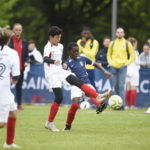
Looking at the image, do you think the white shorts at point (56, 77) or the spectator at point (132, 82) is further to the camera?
the spectator at point (132, 82)

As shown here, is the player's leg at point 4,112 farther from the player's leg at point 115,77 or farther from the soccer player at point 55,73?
the player's leg at point 115,77

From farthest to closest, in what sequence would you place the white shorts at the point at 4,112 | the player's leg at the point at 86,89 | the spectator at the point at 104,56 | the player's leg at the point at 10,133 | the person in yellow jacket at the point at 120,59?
the spectator at the point at 104,56 → the person in yellow jacket at the point at 120,59 → the player's leg at the point at 86,89 → the player's leg at the point at 10,133 → the white shorts at the point at 4,112

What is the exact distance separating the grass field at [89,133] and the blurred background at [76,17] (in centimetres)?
2054

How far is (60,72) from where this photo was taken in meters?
11.6

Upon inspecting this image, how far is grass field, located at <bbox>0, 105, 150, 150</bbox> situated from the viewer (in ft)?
30.0

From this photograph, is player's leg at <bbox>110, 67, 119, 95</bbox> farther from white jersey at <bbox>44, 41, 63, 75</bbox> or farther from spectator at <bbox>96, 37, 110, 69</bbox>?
white jersey at <bbox>44, 41, 63, 75</bbox>

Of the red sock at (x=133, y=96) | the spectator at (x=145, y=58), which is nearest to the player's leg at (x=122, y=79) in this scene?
the red sock at (x=133, y=96)

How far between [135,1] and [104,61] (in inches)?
820

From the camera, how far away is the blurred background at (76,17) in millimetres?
35469

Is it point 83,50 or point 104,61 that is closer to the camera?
point 83,50

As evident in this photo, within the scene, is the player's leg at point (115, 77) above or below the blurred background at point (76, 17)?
below

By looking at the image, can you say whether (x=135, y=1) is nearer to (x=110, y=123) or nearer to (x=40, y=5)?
(x=40, y=5)

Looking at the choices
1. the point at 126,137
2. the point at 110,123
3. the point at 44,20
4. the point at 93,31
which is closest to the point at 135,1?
the point at 93,31

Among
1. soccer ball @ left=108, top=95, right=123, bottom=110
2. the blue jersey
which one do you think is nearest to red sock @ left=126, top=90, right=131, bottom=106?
soccer ball @ left=108, top=95, right=123, bottom=110
